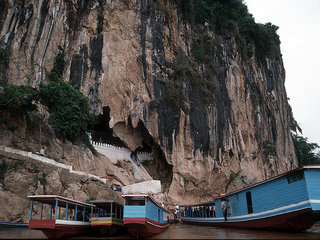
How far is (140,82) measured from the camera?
2186cm

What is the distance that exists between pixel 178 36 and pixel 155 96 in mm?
7384

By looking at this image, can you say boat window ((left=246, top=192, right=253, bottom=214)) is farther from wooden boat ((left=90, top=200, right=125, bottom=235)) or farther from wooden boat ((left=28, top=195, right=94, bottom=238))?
wooden boat ((left=28, top=195, right=94, bottom=238))

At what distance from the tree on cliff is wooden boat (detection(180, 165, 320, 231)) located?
3306cm

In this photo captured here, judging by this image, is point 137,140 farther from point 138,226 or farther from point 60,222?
point 60,222

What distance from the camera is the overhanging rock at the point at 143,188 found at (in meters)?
17.8

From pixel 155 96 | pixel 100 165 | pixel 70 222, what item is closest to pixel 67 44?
pixel 155 96

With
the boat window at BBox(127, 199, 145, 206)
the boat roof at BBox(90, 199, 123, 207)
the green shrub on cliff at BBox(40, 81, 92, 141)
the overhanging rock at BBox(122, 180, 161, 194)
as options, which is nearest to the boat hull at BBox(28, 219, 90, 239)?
the boat roof at BBox(90, 199, 123, 207)

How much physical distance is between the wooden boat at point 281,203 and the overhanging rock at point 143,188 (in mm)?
5989

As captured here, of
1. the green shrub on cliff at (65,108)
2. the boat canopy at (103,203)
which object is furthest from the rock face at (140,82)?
the boat canopy at (103,203)

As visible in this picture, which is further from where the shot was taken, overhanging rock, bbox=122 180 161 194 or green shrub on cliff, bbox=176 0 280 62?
green shrub on cliff, bbox=176 0 280 62

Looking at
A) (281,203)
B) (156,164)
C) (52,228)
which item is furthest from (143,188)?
(52,228)

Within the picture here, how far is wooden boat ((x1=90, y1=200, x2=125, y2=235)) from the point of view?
1021 cm

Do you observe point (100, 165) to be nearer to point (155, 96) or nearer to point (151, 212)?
point (155, 96)

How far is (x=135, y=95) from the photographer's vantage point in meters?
21.5
